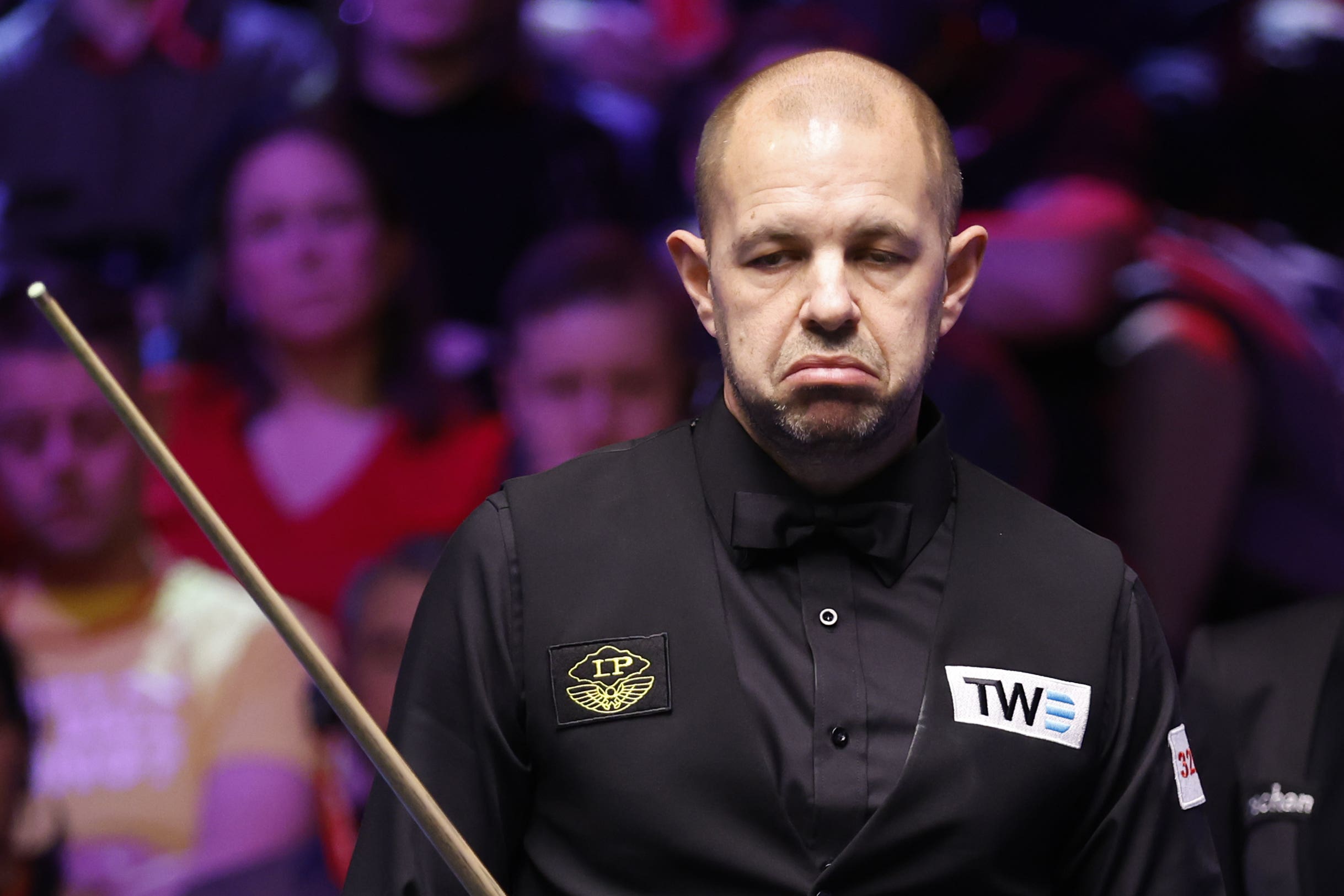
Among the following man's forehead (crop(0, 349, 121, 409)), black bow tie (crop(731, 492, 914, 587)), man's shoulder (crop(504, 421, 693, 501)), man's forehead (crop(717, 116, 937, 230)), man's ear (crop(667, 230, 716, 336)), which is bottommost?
man's forehead (crop(0, 349, 121, 409))

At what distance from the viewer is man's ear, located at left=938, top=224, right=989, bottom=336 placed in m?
1.65

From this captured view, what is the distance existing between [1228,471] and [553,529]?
6.99 ft

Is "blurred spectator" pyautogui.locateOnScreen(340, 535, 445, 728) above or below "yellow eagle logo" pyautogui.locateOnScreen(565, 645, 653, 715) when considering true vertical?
below

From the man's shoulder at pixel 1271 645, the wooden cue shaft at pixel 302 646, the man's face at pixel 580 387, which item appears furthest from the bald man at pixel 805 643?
the man's face at pixel 580 387

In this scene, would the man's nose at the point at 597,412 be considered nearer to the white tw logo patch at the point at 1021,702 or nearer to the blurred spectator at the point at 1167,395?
the blurred spectator at the point at 1167,395

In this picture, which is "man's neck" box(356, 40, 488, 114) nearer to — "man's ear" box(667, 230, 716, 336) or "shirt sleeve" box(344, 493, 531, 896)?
"man's ear" box(667, 230, 716, 336)

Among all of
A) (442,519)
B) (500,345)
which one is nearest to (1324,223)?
(500,345)

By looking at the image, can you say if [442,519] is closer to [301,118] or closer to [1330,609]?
[301,118]

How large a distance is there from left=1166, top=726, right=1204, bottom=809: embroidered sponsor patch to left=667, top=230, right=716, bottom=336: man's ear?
0.65 metres

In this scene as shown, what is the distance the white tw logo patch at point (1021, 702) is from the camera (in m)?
1.50

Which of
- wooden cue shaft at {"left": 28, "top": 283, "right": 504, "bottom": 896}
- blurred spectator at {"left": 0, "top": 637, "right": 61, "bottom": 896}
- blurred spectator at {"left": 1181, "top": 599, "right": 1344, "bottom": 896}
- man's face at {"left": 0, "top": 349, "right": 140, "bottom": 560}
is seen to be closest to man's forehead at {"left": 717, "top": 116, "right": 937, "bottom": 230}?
wooden cue shaft at {"left": 28, "top": 283, "right": 504, "bottom": 896}

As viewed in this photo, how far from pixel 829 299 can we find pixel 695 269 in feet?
0.85

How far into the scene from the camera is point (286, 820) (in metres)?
3.25

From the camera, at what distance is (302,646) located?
4.10 ft
